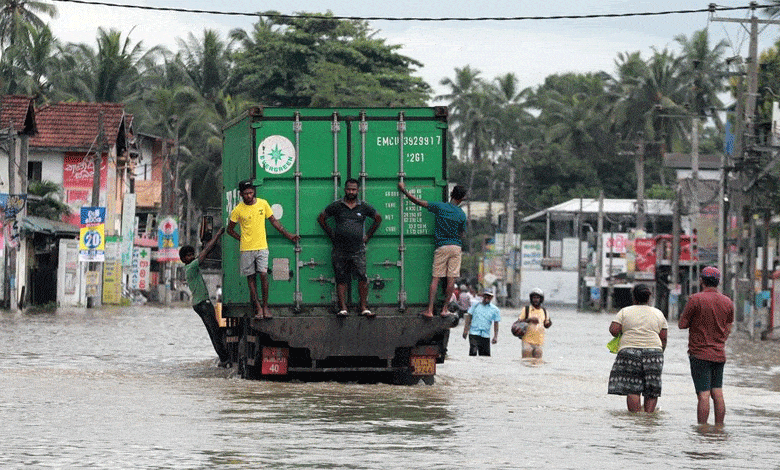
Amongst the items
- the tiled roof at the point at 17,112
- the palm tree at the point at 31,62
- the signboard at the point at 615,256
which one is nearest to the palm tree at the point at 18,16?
the palm tree at the point at 31,62

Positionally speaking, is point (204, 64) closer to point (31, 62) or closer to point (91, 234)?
point (31, 62)

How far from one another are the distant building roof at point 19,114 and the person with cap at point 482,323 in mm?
24543

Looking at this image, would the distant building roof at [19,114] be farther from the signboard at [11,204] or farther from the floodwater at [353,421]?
the floodwater at [353,421]

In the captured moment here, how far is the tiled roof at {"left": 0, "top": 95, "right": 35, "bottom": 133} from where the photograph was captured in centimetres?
4775

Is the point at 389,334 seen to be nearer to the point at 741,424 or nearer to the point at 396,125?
the point at 396,125

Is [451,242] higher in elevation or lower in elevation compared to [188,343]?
higher

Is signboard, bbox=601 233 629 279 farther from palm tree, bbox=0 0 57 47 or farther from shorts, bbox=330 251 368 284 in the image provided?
shorts, bbox=330 251 368 284

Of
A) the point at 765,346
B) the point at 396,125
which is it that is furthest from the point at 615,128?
the point at 396,125

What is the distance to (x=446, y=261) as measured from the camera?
17125 millimetres

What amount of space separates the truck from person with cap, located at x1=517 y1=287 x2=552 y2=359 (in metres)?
6.73

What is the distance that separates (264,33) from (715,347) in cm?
7869

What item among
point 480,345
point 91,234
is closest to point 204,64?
point 91,234

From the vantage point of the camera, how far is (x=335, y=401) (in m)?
15.3

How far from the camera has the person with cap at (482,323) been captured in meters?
26.0
